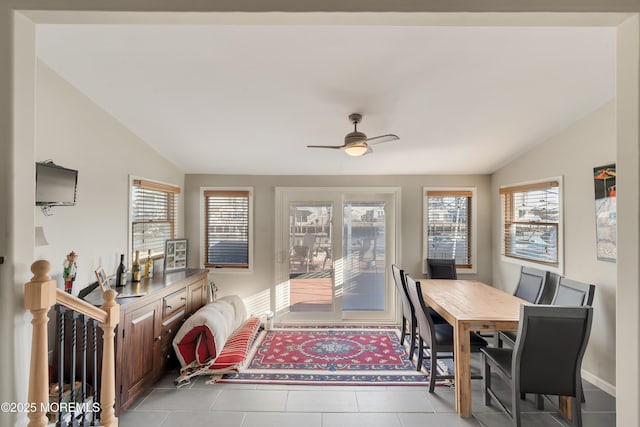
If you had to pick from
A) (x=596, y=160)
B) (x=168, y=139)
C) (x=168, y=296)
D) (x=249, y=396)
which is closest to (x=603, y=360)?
(x=596, y=160)

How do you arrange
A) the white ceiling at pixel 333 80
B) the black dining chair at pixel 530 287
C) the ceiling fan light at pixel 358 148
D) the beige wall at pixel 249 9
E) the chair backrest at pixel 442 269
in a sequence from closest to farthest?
the beige wall at pixel 249 9 → the white ceiling at pixel 333 80 → the ceiling fan light at pixel 358 148 → the black dining chair at pixel 530 287 → the chair backrest at pixel 442 269

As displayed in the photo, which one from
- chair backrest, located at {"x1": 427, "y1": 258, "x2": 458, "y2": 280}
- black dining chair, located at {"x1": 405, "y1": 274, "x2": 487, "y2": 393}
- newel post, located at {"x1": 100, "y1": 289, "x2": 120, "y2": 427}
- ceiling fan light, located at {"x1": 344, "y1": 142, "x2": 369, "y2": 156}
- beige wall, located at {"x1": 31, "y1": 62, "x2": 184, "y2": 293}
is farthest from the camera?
chair backrest, located at {"x1": 427, "y1": 258, "x2": 458, "y2": 280}

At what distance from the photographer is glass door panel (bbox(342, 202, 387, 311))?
14.1 ft

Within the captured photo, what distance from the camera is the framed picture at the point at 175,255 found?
11.1 feet

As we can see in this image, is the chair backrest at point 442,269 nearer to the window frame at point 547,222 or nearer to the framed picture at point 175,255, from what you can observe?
the window frame at point 547,222

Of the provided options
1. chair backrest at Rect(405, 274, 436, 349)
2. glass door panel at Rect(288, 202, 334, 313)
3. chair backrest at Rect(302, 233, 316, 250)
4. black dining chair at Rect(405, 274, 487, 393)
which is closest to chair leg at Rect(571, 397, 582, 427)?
black dining chair at Rect(405, 274, 487, 393)

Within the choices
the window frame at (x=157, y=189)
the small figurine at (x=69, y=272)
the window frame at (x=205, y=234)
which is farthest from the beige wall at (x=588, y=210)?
the window frame at (x=157, y=189)

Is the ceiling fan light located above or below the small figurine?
above

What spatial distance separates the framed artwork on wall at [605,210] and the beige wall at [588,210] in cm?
6

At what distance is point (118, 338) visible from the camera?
218cm

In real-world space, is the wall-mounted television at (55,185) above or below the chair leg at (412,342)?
above

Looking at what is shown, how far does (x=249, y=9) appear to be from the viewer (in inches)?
41.3

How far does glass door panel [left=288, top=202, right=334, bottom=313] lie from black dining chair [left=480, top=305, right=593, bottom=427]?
103 inches

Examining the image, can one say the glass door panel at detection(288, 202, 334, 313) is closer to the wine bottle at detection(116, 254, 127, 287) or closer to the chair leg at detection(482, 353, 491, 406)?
the wine bottle at detection(116, 254, 127, 287)
